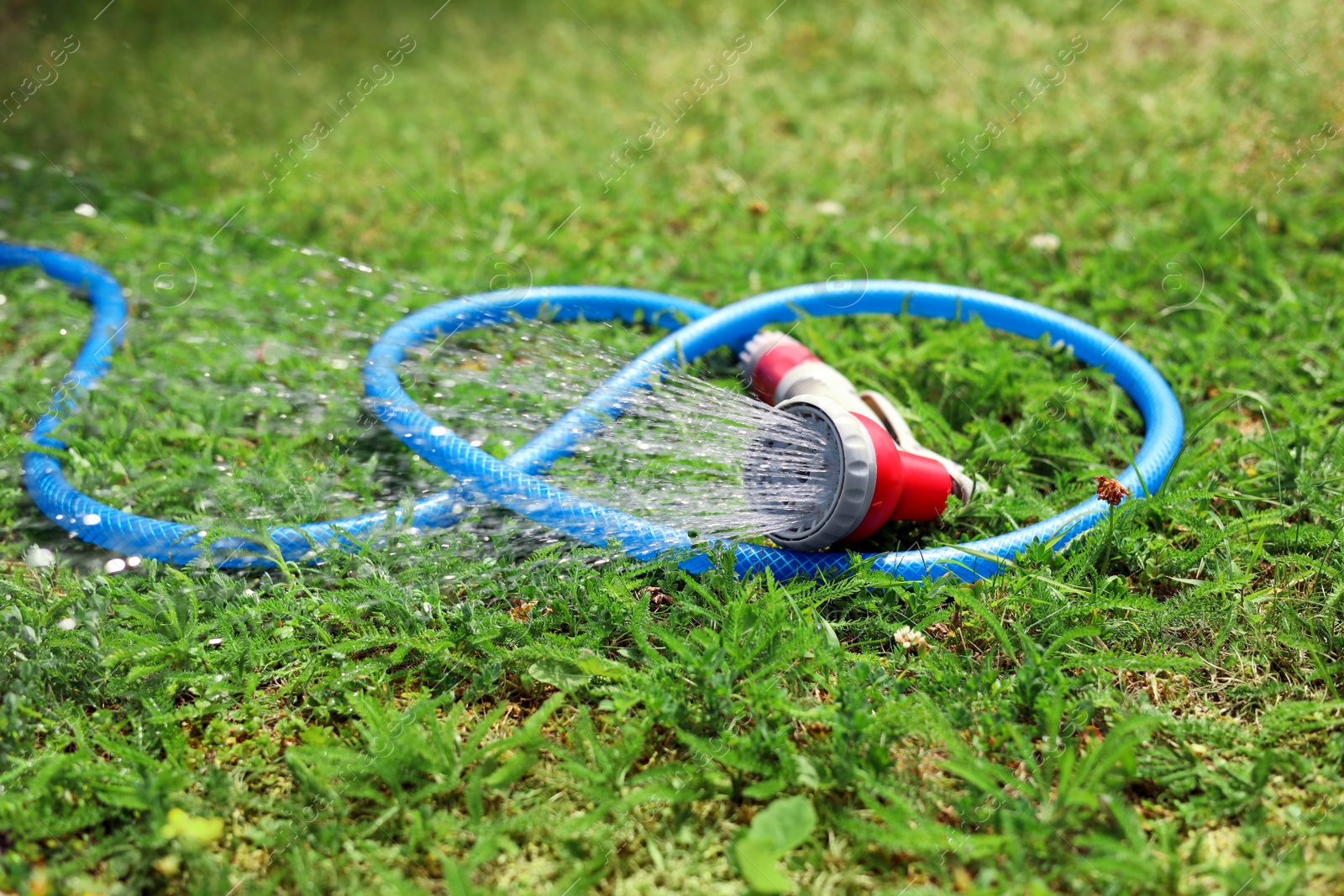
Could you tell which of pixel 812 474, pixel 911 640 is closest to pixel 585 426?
pixel 812 474

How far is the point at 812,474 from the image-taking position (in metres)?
2.55

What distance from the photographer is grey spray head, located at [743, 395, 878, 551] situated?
93.5 inches

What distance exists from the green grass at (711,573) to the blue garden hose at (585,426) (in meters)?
0.08

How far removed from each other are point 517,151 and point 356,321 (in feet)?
6.32

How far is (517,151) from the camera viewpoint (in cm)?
531

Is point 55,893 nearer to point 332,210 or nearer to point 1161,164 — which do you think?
point 332,210

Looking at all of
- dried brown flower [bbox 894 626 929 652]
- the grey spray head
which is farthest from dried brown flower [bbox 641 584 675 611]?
dried brown flower [bbox 894 626 929 652]

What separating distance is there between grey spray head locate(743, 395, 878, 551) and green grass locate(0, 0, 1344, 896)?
17 cm

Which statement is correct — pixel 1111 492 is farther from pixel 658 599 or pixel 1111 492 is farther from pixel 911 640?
pixel 658 599

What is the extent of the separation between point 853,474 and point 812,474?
0.67ft

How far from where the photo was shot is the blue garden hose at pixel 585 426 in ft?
8.48

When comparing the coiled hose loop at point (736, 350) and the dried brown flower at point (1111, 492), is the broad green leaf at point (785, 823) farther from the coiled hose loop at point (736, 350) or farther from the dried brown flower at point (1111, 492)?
the dried brown flower at point (1111, 492)

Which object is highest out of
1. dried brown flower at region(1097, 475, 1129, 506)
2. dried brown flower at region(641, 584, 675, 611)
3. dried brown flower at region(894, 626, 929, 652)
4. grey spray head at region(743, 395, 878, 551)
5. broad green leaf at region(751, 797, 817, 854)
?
grey spray head at region(743, 395, 878, 551)

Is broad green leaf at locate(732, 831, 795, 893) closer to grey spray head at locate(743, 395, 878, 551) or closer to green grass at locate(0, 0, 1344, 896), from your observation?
green grass at locate(0, 0, 1344, 896)
